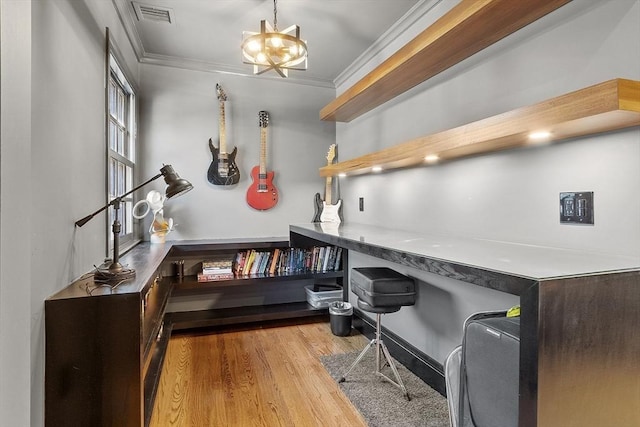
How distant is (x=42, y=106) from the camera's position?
1.17 m

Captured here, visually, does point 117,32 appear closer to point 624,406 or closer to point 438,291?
point 438,291

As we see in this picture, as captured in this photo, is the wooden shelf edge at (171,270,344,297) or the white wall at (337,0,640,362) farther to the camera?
the wooden shelf edge at (171,270,344,297)

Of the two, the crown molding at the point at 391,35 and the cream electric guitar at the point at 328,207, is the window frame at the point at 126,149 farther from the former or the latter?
the crown molding at the point at 391,35

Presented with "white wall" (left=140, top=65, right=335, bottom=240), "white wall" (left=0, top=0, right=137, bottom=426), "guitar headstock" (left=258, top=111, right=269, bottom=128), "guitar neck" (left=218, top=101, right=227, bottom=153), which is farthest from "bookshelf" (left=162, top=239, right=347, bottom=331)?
"white wall" (left=0, top=0, right=137, bottom=426)

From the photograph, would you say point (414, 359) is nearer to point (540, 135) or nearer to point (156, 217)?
point (540, 135)

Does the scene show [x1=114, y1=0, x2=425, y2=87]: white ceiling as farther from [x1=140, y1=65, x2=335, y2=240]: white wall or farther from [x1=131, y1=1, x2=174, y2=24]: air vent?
[x1=140, y1=65, x2=335, y2=240]: white wall

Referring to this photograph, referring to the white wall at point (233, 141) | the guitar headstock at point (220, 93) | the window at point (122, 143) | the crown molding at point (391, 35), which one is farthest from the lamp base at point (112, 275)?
the crown molding at point (391, 35)

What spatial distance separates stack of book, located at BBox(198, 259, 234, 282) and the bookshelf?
0.04 metres

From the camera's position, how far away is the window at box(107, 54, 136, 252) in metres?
2.27

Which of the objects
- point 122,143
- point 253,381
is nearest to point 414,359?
point 253,381

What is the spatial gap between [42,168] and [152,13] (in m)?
1.71

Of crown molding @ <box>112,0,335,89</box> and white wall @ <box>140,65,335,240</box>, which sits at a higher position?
crown molding @ <box>112,0,335,89</box>

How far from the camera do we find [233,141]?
3.34 m

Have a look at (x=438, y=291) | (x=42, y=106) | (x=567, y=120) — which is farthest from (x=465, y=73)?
(x=42, y=106)
